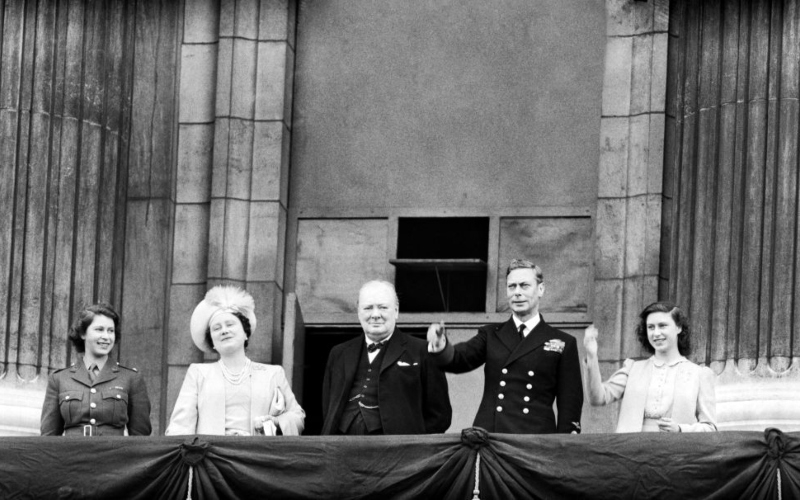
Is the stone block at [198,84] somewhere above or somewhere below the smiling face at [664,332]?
above

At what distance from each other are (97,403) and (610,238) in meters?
5.20

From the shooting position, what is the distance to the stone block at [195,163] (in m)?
23.0

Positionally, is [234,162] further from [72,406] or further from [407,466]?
[407,466]

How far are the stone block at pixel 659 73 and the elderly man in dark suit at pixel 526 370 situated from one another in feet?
12.8

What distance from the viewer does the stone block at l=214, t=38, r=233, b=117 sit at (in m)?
23.0

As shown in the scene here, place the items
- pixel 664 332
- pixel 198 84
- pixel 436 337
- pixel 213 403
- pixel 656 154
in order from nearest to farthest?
pixel 436 337
pixel 664 332
pixel 213 403
pixel 656 154
pixel 198 84

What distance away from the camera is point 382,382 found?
1894cm

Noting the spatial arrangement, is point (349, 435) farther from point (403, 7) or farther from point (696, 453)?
point (403, 7)

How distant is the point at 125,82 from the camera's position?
76.0 feet

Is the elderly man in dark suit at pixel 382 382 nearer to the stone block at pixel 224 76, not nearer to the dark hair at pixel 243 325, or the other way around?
the dark hair at pixel 243 325

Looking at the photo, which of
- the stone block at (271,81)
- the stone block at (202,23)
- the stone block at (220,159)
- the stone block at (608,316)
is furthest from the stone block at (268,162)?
the stone block at (608,316)

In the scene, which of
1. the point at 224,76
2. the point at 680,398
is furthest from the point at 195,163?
the point at 680,398

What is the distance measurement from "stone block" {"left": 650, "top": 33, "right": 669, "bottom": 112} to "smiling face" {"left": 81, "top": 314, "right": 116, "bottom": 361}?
5.53 meters

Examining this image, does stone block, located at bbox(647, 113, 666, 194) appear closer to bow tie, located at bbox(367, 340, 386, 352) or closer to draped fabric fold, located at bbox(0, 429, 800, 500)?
bow tie, located at bbox(367, 340, 386, 352)
